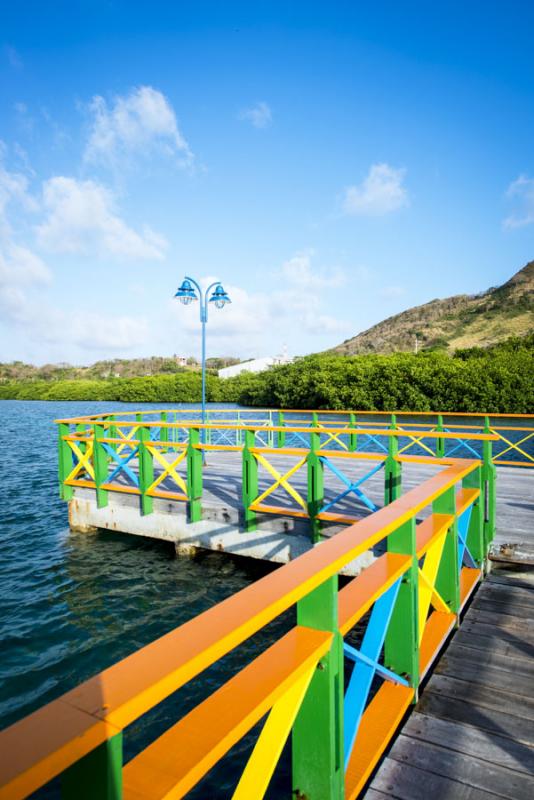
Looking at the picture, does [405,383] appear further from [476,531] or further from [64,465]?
[476,531]

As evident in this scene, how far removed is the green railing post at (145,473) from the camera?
759cm

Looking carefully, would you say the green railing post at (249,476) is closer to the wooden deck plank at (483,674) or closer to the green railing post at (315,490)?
the green railing post at (315,490)

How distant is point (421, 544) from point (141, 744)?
117 inches

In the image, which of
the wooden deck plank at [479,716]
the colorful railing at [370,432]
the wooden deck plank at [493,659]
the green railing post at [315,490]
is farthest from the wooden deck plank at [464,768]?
the colorful railing at [370,432]

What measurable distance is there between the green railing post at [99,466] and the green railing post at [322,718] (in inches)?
280

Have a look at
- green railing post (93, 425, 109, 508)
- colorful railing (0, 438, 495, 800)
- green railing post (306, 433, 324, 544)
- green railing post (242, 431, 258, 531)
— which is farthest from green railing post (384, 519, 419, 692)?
green railing post (93, 425, 109, 508)

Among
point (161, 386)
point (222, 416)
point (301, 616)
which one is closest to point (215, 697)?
point (301, 616)

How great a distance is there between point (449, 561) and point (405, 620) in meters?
0.98

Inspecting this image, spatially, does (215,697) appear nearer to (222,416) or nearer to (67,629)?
(67,629)

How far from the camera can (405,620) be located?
252 centimetres

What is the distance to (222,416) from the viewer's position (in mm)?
41438

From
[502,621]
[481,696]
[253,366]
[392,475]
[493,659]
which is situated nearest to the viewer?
[481,696]

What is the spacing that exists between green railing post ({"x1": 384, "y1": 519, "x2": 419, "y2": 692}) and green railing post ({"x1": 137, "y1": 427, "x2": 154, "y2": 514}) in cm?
561

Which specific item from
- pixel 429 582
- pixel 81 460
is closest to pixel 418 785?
pixel 429 582
